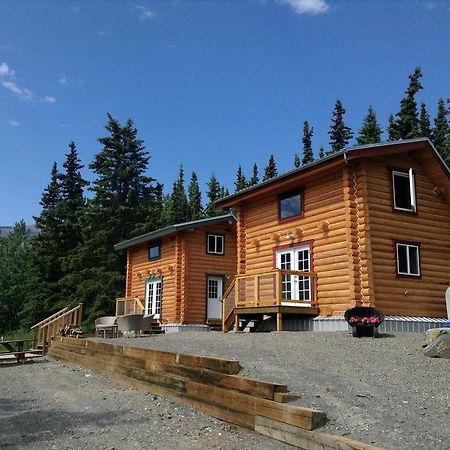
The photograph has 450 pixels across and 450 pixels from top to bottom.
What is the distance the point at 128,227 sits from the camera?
37.7 meters

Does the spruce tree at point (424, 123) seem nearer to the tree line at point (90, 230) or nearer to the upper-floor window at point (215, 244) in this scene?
the tree line at point (90, 230)

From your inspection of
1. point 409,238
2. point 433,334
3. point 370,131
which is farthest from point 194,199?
point 433,334

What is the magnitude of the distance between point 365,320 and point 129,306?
Result: 51.0 feet

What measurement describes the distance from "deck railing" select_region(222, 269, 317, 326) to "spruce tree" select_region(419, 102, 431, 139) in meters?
37.8

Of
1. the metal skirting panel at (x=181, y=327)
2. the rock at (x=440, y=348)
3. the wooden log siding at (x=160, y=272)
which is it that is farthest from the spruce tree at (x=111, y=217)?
the rock at (x=440, y=348)

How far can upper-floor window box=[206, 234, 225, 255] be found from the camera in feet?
78.7

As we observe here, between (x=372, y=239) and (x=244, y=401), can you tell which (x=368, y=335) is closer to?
(x=372, y=239)

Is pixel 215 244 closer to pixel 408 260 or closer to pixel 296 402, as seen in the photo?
pixel 408 260

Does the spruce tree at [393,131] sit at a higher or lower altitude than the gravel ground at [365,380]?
higher

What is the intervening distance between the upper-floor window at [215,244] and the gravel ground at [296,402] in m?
12.7

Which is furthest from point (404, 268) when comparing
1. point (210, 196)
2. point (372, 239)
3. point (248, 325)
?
point (210, 196)

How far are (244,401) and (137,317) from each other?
13.9m

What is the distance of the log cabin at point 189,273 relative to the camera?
22.9 m

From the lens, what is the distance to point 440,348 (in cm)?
927
